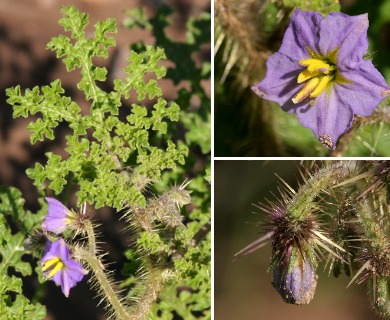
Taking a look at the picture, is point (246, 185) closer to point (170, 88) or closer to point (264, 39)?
point (264, 39)

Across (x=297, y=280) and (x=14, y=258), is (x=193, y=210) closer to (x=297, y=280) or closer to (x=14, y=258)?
(x=14, y=258)

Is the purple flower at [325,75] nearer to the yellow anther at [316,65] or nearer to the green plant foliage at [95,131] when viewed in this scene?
the yellow anther at [316,65]

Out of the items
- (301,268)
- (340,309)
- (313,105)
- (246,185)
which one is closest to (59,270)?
(301,268)

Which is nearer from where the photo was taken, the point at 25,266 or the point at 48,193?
the point at 25,266

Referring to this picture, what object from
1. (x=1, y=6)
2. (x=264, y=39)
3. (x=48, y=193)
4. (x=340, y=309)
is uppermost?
(x=264, y=39)

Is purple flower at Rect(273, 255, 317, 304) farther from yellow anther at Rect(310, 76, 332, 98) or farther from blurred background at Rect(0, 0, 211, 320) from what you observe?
blurred background at Rect(0, 0, 211, 320)

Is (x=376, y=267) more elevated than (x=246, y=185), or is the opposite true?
(x=376, y=267)

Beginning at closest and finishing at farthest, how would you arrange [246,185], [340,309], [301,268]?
[301,268]
[246,185]
[340,309]
